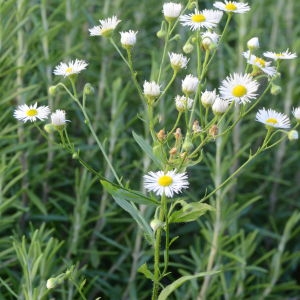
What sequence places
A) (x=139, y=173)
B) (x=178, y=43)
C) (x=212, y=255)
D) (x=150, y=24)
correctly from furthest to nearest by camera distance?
(x=150, y=24), (x=178, y=43), (x=139, y=173), (x=212, y=255)

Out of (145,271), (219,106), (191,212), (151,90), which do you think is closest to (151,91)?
(151,90)

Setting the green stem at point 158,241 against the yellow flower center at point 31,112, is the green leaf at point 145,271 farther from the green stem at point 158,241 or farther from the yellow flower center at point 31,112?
the yellow flower center at point 31,112

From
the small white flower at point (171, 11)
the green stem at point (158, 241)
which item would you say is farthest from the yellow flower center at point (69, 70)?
the green stem at point (158, 241)

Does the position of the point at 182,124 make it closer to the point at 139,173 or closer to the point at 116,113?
→ the point at 139,173

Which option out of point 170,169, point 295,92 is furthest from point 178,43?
point 170,169

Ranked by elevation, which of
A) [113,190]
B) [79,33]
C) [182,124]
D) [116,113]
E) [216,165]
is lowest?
[113,190]

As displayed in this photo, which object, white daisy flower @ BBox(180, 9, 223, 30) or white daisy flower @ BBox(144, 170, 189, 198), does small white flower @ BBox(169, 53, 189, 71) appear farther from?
white daisy flower @ BBox(144, 170, 189, 198)

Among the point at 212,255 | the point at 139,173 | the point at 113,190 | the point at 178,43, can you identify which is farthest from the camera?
the point at 178,43
